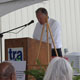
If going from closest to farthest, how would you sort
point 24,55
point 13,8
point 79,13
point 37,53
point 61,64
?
point 61,64 < point 24,55 < point 37,53 < point 13,8 < point 79,13

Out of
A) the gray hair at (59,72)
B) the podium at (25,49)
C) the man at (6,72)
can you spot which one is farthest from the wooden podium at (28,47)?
the man at (6,72)

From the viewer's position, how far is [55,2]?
6902 mm

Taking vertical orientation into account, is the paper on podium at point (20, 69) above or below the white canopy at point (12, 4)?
below

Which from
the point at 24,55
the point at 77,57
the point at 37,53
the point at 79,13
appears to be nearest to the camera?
the point at 24,55

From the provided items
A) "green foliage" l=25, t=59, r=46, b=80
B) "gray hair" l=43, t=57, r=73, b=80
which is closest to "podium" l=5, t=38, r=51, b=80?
"green foliage" l=25, t=59, r=46, b=80

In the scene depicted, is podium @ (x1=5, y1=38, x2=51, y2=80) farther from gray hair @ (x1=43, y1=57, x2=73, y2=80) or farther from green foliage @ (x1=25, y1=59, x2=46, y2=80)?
gray hair @ (x1=43, y1=57, x2=73, y2=80)

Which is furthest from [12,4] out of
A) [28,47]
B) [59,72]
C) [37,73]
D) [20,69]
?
[59,72]

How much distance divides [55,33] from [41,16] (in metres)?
0.31

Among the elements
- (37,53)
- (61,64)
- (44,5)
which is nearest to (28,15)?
(44,5)

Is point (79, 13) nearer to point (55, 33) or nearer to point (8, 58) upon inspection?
point (55, 33)

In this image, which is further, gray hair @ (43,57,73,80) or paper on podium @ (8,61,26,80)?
paper on podium @ (8,61,26,80)

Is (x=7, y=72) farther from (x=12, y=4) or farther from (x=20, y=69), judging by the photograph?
(x=12, y=4)

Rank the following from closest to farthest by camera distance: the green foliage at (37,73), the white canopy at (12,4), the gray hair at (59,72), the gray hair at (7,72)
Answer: the gray hair at (7,72) < the gray hair at (59,72) < the green foliage at (37,73) < the white canopy at (12,4)

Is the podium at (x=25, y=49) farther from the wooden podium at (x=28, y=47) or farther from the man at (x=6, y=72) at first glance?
the man at (x=6, y=72)
